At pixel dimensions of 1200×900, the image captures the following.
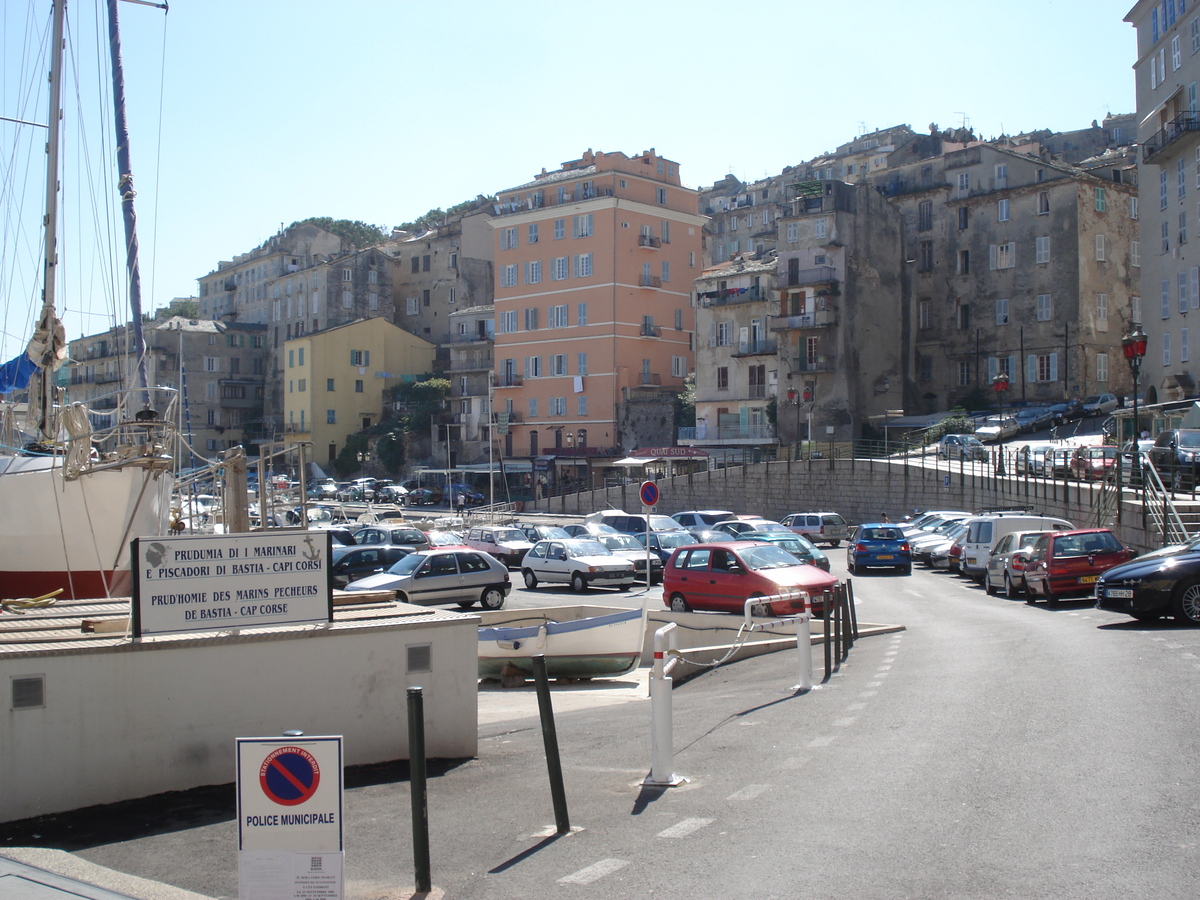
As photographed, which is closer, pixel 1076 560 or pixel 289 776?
pixel 289 776

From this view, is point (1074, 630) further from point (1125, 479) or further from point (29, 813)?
point (1125, 479)

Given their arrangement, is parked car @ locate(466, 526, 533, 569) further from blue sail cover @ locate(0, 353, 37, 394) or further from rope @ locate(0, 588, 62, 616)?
rope @ locate(0, 588, 62, 616)

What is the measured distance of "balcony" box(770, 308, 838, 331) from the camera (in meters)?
63.0

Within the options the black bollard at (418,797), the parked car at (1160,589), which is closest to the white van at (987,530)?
the parked car at (1160,589)

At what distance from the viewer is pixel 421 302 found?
336 ft

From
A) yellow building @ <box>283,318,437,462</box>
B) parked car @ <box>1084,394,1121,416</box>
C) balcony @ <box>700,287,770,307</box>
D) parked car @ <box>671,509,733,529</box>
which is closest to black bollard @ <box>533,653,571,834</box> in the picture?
parked car @ <box>671,509,733,529</box>

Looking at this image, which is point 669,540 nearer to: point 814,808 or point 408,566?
point 408,566

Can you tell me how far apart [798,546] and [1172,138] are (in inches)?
1152

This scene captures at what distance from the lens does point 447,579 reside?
75.4ft

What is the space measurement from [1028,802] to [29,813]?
688 cm

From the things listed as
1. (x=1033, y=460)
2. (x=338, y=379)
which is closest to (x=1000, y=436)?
(x=1033, y=460)

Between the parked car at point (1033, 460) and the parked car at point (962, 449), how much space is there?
4.22m

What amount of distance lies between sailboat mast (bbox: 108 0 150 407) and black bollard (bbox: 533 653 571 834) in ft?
68.7

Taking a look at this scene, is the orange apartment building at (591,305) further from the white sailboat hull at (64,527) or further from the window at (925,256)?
the white sailboat hull at (64,527)
